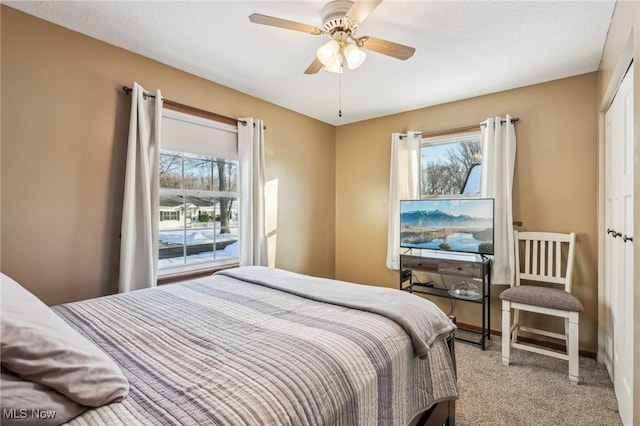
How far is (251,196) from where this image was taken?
3.11 metres

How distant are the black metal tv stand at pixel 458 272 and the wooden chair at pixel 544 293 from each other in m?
0.24

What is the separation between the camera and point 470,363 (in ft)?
8.36

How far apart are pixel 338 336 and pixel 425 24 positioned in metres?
2.03

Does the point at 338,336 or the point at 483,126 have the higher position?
the point at 483,126

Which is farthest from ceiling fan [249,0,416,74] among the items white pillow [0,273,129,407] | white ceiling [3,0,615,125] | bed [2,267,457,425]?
white pillow [0,273,129,407]

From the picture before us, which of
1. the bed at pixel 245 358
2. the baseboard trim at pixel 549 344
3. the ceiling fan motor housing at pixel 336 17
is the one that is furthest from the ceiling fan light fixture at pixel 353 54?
the baseboard trim at pixel 549 344

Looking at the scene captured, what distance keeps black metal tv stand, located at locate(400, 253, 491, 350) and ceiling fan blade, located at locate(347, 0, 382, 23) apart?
7.63 feet

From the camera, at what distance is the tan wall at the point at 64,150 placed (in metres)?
1.90

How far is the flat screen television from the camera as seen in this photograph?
2.91m

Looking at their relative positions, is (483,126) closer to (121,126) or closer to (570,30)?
(570,30)

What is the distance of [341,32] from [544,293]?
97.8 inches

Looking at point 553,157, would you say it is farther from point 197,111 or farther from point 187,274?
point 187,274

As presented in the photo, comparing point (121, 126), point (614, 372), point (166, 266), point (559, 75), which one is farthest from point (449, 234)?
point (121, 126)

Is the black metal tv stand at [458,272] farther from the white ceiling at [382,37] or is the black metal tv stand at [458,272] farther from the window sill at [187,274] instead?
the window sill at [187,274]
